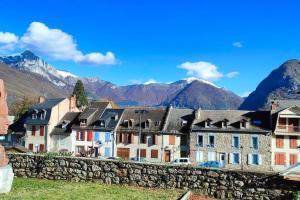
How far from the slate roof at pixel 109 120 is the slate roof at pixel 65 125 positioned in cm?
583

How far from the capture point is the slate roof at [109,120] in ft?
263

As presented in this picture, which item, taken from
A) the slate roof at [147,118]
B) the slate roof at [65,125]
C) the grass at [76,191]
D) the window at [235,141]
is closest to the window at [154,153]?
the slate roof at [147,118]

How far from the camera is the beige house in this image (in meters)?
84.9

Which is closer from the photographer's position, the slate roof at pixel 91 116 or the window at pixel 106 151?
the window at pixel 106 151

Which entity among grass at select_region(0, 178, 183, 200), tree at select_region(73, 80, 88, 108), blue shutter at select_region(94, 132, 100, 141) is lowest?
grass at select_region(0, 178, 183, 200)

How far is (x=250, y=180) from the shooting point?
18.5 m

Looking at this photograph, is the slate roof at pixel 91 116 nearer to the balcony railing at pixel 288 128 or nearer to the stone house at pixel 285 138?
the stone house at pixel 285 138

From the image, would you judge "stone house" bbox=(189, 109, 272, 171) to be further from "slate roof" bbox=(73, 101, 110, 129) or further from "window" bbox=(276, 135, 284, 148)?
"slate roof" bbox=(73, 101, 110, 129)

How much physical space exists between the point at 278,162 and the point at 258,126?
6.86 metres

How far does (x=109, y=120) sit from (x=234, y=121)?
24141 mm

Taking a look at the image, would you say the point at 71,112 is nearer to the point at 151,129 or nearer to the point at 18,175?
the point at 151,129

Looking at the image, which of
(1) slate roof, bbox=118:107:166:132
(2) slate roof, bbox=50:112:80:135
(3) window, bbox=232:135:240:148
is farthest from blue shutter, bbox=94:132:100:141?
(3) window, bbox=232:135:240:148

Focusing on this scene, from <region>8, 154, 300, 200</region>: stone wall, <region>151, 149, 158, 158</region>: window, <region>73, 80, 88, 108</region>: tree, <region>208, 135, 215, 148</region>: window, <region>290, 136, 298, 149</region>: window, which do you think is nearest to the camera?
<region>8, 154, 300, 200</region>: stone wall

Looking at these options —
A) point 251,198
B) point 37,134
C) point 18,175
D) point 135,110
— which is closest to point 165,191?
point 251,198
